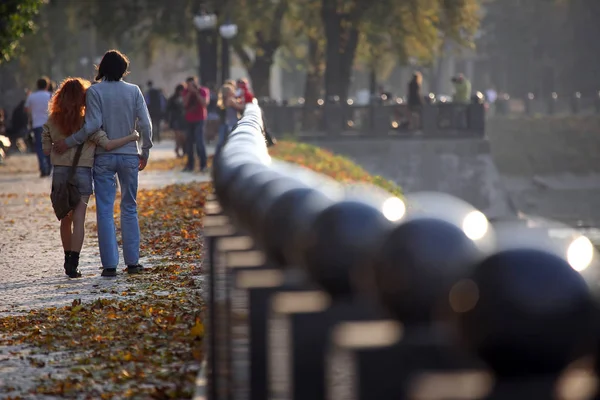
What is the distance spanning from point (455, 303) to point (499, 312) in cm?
12

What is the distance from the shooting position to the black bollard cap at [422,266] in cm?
259

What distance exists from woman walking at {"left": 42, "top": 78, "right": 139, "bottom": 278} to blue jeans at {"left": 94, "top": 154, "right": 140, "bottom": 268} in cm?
13

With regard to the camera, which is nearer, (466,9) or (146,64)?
(466,9)

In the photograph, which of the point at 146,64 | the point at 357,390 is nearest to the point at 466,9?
the point at 146,64

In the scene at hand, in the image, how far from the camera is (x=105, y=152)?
1066 cm

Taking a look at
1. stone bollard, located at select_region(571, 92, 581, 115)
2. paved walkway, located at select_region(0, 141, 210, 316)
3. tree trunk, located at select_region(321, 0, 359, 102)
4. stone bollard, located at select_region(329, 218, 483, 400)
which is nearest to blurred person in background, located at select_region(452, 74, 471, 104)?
tree trunk, located at select_region(321, 0, 359, 102)

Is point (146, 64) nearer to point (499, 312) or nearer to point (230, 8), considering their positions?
point (230, 8)

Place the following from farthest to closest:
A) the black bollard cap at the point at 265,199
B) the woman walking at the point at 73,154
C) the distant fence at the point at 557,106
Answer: the distant fence at the point at 557,106 < the woman walking at the point at 73,154 < the black bollard cap at the point at 265,199

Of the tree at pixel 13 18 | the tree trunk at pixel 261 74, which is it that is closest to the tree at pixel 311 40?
the tree trunk at pixel 261 74

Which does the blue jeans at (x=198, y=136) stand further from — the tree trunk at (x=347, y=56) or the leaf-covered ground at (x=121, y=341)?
the tree trunk at (x=347, y=56)

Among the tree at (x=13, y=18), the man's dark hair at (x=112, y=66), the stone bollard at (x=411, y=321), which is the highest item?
the tree at (x=13, y=18)

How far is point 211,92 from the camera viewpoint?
39375 millimetres

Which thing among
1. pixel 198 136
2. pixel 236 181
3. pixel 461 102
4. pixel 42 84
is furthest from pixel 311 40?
pixel 236 181

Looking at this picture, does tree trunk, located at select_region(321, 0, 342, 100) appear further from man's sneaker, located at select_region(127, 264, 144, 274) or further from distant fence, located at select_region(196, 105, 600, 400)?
distant fence, located at select_region(196, 105, 600, 400)
